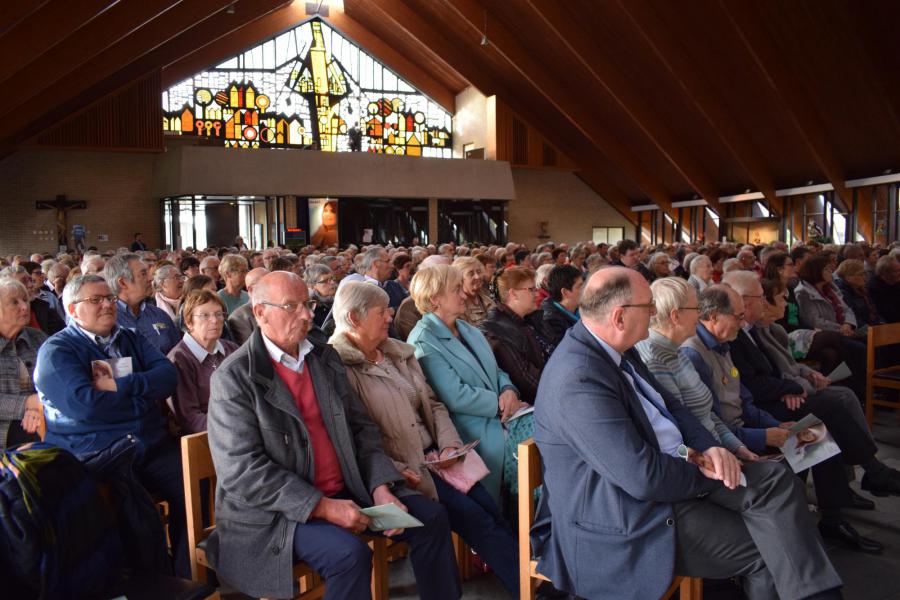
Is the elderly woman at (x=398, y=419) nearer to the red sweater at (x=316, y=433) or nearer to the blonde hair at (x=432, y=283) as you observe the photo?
the red sweater at (x=316, y=433)

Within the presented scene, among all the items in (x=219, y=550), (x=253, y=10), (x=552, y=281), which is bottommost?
(x=219, y=550)

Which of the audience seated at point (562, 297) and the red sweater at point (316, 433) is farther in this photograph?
the audience seated at point (562, 297)

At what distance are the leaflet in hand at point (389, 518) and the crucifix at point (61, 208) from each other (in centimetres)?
2070

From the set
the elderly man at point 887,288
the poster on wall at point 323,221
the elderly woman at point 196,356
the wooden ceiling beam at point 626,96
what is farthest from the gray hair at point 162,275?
the poster on wall at point 323,221

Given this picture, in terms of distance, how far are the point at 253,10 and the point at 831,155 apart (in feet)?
48.1

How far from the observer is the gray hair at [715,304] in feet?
11.1

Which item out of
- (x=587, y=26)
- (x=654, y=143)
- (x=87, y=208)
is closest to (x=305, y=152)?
(x=87, y=208)

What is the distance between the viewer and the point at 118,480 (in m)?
2.24

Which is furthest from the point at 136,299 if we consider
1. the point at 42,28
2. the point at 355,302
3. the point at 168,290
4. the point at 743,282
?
the point at 42,28

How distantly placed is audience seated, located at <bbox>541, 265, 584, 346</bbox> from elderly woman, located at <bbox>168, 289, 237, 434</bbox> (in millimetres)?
1930

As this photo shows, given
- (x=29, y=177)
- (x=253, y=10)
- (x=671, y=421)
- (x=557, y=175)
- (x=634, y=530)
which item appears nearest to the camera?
(x=634, y=530)

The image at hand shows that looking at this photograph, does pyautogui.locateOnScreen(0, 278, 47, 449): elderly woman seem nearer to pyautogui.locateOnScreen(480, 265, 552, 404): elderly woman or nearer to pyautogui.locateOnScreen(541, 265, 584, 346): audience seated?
pyautogui.locateOnScreen(480, 265, 552, 404): elderly woman

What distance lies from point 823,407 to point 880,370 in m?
1.78

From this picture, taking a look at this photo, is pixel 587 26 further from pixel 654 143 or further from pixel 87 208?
pixel 87 208
